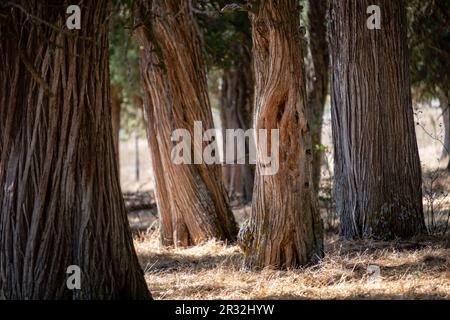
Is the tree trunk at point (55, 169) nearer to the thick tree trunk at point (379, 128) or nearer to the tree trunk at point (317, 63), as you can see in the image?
the thick tree trunk at point (379, 128)

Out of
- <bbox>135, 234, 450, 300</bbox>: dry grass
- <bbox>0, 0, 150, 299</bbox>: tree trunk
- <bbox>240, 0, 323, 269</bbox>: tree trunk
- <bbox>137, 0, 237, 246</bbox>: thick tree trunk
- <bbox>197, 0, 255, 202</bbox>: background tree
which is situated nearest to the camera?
<bbox>0, 0, 150, 299</bbox>: tree trunk

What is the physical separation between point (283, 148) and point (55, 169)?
2846 mm

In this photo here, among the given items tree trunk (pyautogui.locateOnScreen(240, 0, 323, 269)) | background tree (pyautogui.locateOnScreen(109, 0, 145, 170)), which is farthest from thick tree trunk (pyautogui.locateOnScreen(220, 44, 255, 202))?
tree trunk (pyautogui.locateOnScreen(240, 0, 323, 269))

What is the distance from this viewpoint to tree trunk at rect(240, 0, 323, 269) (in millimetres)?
8102

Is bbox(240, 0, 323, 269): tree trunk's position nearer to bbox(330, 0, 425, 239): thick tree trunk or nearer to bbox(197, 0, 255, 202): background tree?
bbox(330, 0, 425, 239): thick tree trunk

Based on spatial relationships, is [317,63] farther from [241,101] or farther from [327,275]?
[327,275]

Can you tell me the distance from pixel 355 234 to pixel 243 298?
3.48m

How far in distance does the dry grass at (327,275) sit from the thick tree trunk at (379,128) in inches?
16.9

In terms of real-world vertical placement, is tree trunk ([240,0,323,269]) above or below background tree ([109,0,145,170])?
below

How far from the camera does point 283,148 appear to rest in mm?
8164

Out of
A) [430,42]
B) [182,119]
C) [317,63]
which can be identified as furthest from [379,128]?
[430,42]

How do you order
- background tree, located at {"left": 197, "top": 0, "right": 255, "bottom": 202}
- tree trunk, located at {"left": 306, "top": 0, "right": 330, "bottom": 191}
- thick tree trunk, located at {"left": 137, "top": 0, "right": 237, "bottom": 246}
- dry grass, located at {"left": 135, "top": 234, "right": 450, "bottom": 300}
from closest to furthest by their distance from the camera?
1. dry grass, located at {"left": 135, "top": 234, "right": 450, "bottom": 300}
2. thick tree trunk, located at {"left": 137, "top": 0, "right": 237, "bottom": 246}
3. tree trunk, located at {"left": 306, "top": 0, "right": 330, "bottom": 191}
4. background tree, located at {"left": 197, "top": 0, "right": 255, "bottom": 202}

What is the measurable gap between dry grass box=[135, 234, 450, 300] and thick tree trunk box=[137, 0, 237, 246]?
85cm
